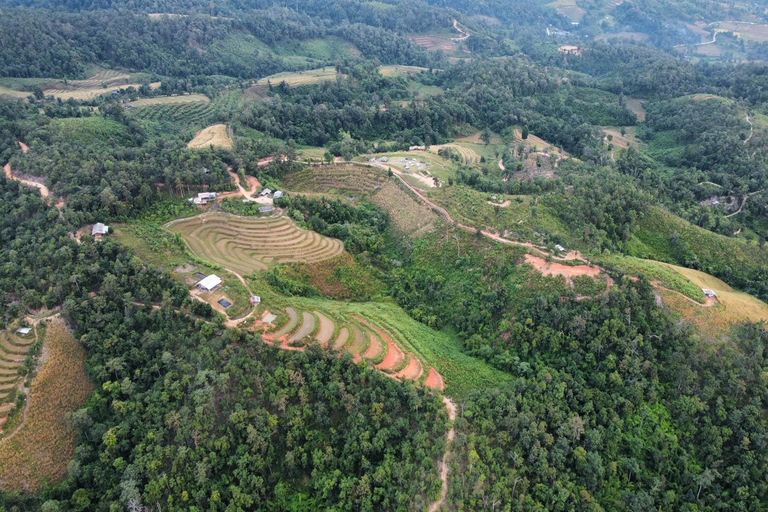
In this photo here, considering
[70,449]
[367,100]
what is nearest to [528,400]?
[70,449]

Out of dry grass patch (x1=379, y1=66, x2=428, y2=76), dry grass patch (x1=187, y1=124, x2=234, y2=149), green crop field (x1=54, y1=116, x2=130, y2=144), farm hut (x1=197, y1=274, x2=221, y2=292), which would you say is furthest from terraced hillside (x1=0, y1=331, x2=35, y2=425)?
dry grass patch (x1=379, y1=66, x2=428, y2=76)

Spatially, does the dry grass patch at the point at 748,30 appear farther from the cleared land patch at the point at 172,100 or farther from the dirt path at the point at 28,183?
the dirt path at the point at 28,183

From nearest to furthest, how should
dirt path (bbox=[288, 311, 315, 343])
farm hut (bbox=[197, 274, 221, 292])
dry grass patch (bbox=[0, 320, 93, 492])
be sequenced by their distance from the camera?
dry grass patch (bbox=[0, 320, 93, 492]) < dirt path (bbox=[288, 311, 315, 343]) < farm hut (bbox=[197, 274, 221, 292])

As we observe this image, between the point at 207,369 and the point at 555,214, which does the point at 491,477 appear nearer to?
the point at 207,369

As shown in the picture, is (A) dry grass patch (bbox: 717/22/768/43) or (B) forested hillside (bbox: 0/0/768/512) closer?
(B) forested hillside (bbox: 0/0/768/512)

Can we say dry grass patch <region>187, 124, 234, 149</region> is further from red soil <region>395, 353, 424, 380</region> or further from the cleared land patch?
red soil <region>395, 353, 424, 380</region>

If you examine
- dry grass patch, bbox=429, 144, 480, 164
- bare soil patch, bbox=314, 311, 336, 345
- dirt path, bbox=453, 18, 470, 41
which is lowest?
dirt path, bbox=453, 18, 470, 41

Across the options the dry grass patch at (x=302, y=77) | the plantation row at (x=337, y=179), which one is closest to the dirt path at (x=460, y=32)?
the dry grass patch at (x=302, y=77)
